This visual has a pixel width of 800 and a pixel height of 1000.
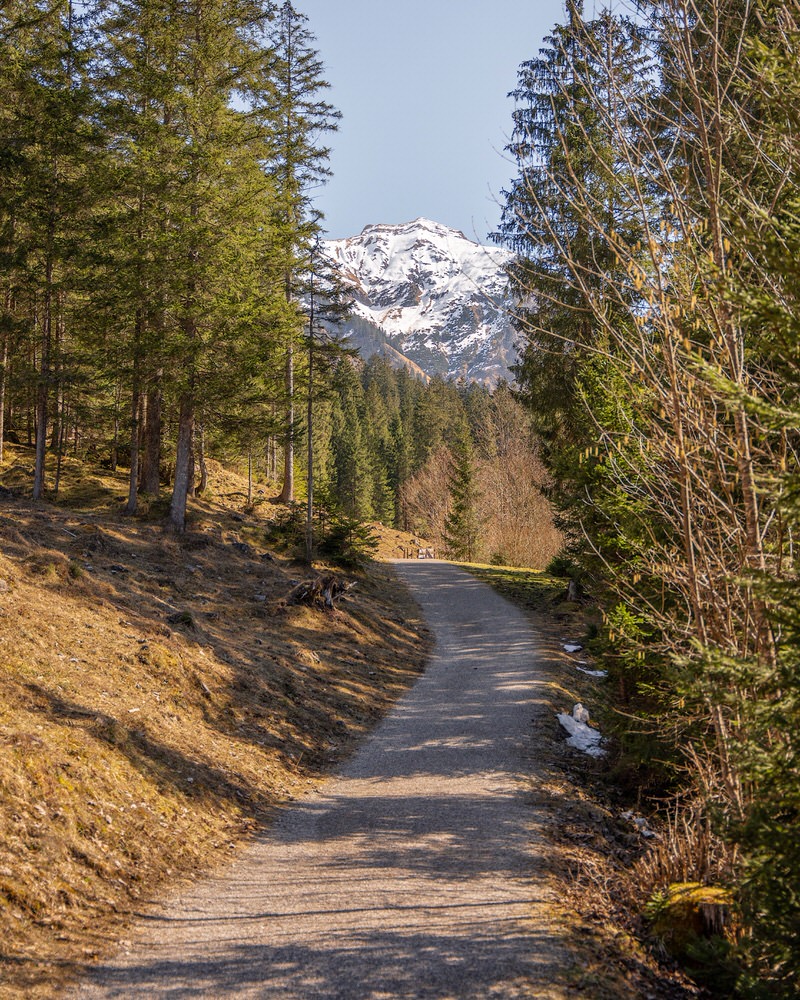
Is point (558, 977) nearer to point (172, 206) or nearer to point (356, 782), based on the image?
point (356, 782)

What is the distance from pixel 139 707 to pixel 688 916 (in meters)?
6.00

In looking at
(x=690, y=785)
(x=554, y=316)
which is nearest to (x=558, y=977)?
(x=690, y=785)

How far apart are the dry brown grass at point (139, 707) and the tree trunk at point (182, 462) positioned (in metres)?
0.51

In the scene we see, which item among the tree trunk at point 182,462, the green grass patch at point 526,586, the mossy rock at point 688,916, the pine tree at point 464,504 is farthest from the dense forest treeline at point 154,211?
the pine tree at point 464,504

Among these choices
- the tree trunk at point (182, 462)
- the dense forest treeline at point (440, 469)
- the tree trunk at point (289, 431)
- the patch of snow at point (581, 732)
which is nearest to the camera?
the patch of snow at point (581, 732)

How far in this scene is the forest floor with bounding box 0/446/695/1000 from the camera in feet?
16.6

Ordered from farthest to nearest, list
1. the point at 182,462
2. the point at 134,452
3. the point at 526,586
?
the point at 526,586 → the point at 134,452 → the point at 182,462

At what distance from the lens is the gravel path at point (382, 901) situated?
4367 mm

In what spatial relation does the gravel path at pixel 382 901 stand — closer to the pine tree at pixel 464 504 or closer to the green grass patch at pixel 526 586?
the green grass patch at pixel 526 586

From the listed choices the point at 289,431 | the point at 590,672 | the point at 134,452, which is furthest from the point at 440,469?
the point at 590,672

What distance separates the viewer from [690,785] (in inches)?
313

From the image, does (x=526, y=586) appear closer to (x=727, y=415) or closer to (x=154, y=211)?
(x=154, y=211)

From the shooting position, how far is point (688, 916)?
17.1 ft

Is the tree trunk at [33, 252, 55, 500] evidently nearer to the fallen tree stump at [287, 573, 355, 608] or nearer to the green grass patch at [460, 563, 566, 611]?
the fallen tree stump at [287, 573, 355, 608]
